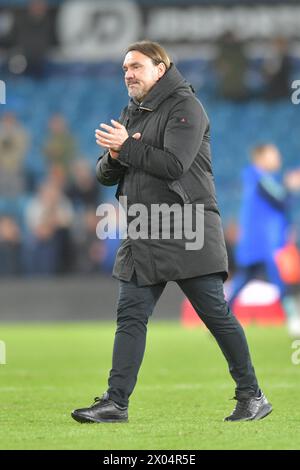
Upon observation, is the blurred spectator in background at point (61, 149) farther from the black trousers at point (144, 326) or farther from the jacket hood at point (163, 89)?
the black trousers at point (144, 326)

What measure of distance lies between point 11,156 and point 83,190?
5.40 feet

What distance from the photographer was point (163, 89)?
7.07m

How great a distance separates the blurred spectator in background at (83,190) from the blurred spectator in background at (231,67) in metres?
3.35

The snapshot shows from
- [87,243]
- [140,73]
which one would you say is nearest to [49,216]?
[87,243]

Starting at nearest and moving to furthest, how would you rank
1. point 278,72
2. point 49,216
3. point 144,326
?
point 144,326 < point 49,216 < point 278,72

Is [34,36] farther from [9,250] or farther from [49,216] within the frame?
[9,250]

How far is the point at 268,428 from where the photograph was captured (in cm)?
680

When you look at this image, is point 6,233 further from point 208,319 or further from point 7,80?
point 208,319

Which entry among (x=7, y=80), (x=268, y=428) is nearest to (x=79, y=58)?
(x=7, y=80)

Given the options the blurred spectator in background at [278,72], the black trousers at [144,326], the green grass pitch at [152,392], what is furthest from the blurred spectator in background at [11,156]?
the black trousers at [144,326]

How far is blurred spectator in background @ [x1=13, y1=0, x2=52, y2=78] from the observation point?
21750mm

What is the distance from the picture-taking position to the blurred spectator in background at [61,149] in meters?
20.7

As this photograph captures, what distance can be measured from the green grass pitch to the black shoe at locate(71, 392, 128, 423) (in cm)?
6

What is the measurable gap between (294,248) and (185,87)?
11286 mm
